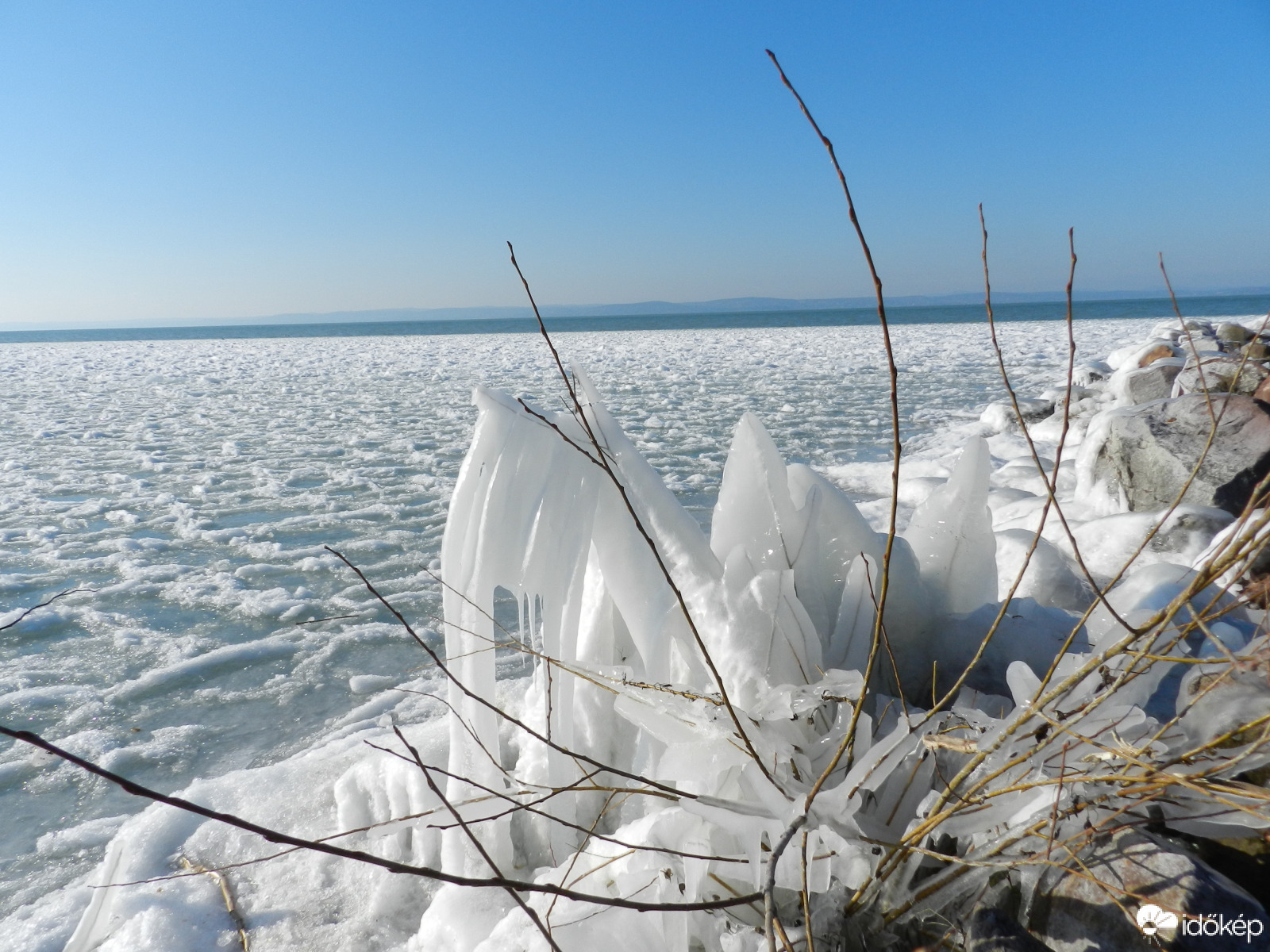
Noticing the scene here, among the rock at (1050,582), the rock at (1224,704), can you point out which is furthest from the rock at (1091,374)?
the rock at (1224,704)

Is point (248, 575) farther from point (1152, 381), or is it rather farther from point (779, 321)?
point (779, 321)

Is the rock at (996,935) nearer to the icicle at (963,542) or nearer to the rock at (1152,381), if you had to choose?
the icicle at (963,542)

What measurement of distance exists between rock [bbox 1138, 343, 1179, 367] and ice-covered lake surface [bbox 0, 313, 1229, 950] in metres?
1.81

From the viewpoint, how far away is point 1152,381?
6.75 metres

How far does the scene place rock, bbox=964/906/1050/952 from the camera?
1296 millimetres

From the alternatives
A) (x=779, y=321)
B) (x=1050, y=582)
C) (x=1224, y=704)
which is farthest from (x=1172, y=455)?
(x=779, y=321)

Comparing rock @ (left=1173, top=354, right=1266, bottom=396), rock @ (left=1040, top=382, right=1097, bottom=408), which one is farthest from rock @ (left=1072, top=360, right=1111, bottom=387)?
rock @ (left=1173, top=354, right=1266, bottom=396)

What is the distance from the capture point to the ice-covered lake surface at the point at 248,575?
238 centimetres

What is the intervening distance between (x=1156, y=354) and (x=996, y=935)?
873cm

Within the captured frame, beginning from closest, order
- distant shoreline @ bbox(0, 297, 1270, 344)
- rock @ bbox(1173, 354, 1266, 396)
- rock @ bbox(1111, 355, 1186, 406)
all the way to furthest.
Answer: rock @ bbox(1173, 354, 1266, 396) < rock @ bbox(1111, 355, 1186, 406) < distant shoreline @ bbox(0, 297, 1270, 344)

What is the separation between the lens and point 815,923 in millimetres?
1401

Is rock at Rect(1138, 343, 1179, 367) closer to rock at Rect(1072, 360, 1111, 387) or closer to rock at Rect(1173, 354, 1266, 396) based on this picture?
rock at Rect(1072, 360, 1111, 387)

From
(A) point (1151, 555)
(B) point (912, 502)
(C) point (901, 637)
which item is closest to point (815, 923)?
(C) point (901, 637)

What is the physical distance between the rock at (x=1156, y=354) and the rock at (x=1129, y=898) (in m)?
8.24
